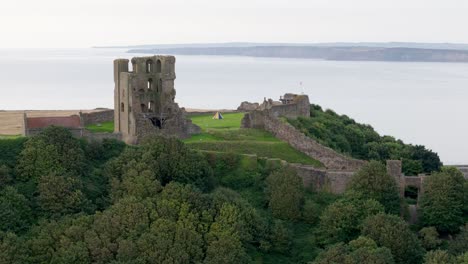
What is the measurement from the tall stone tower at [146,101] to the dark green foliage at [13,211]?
8.65 metres

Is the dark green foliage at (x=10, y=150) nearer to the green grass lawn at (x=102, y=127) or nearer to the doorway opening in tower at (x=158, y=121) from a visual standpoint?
the green grass lawn at (x=102, y=127)

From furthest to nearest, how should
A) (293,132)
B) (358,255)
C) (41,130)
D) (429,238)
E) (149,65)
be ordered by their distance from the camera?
(149,65) < (293,132) < (41,130) < (429,238) < (358,255)

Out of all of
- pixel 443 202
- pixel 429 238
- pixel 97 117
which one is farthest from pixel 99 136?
pixel 443 202

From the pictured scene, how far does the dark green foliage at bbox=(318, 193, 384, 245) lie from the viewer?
28.6 metres

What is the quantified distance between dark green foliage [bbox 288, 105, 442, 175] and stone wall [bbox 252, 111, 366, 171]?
6.28 ft

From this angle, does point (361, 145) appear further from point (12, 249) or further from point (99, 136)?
point (12, 249)

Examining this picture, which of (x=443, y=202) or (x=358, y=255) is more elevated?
(x=443, y=202)

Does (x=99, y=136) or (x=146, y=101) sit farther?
(x=146, y=101)

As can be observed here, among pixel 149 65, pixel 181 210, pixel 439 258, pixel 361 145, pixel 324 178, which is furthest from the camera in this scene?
pixel 361 145

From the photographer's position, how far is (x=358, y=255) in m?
24.7

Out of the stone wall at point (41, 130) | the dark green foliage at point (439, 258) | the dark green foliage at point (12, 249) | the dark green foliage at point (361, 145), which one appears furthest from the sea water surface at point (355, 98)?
the dark green foliage at point (12, 249)

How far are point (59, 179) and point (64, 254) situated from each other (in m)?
5.07

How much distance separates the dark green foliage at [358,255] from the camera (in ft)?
79.6

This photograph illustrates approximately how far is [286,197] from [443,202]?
255 inches
